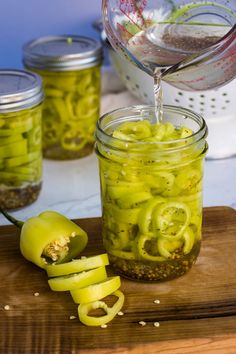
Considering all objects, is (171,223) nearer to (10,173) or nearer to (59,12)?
(10,173)

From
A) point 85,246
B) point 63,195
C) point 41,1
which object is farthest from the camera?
point 41,1

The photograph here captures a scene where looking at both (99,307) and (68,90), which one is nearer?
(99,307)

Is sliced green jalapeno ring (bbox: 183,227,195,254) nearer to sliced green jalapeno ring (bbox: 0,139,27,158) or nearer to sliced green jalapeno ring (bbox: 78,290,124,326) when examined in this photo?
sliced green jalapeno ring (bbox: 78,290,124,326)

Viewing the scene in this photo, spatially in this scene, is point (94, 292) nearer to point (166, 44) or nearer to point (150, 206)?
point (150, 206)

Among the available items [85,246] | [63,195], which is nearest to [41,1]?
[63,195]

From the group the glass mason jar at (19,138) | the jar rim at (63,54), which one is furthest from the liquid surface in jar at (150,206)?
the jar rim at (63,54)

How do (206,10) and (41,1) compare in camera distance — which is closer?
(206,10)

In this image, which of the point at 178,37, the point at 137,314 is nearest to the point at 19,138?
the point at 178,37
